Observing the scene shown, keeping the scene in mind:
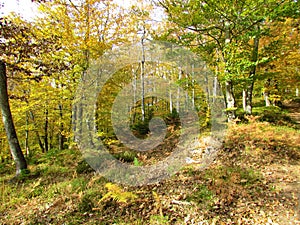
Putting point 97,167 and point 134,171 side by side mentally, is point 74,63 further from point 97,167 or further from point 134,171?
point 134,171

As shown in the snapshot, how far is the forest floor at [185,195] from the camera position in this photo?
11.2 feet

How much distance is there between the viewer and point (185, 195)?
412 centimetres

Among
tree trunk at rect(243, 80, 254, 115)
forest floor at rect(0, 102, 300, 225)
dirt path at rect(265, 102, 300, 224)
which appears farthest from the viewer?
tree trunk at rect(243, 80, 254, 115)

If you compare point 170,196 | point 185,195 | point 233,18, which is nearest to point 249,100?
point 233,18

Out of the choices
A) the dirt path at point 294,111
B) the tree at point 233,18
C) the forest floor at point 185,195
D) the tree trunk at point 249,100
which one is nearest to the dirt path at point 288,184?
the forest floor at point 185,195

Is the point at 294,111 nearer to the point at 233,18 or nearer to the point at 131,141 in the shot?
the point at 233,18

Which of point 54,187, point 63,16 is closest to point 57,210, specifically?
point 54,187

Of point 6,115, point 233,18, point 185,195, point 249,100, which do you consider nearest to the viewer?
point 185,195

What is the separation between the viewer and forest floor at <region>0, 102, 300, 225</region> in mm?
3420

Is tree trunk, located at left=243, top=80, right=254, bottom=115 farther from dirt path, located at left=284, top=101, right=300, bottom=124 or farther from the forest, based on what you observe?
dirt path, located at left=284, top=101, right=300, bottom=124

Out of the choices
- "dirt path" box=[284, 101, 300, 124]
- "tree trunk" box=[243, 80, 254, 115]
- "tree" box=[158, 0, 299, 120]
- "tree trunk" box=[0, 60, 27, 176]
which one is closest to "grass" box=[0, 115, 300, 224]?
"tree trunk" box=[0, 60, 27, 176]

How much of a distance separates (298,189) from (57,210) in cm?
595

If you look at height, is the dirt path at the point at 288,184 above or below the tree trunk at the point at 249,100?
below

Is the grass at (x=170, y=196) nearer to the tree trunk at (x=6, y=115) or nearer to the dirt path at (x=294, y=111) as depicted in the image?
the tree trunk at (x=6, y=115)
